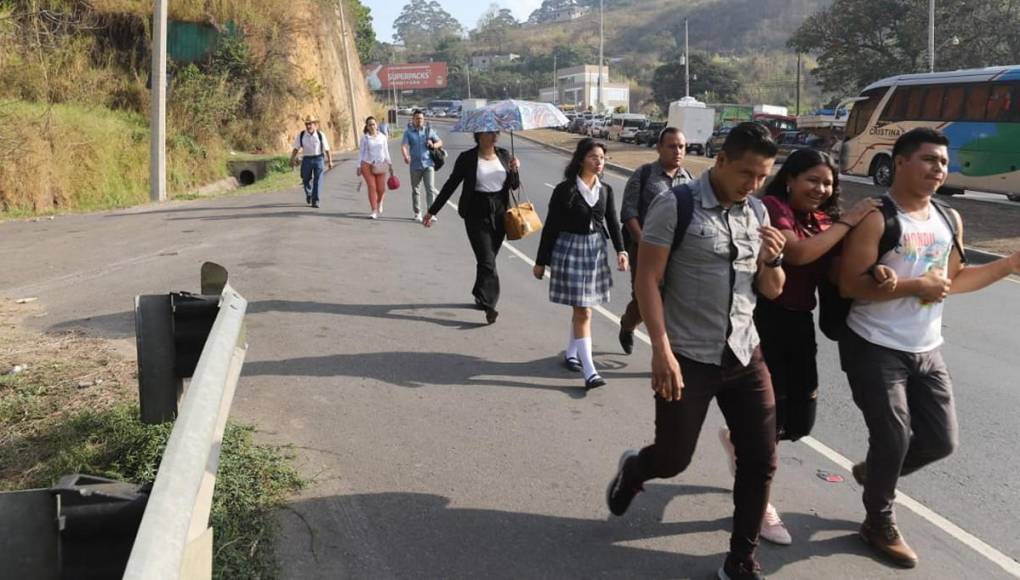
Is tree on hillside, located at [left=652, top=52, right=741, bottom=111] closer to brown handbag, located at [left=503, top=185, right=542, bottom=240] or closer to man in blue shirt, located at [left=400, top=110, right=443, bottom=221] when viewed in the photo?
man in blue shirt, located at [left=400, top=110, right=443, bottom=221]

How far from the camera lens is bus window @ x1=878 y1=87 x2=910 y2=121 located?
22578 millimetres

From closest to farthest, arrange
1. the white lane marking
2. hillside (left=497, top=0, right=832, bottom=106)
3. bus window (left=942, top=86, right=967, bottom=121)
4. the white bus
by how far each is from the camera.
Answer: the white lane marking → the white bus → bus window (left=942, top=86, right=967, bottom=121) → hillside (left=497, top=0, right=832, bottom=106)

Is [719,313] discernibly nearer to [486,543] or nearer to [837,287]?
[837,287]

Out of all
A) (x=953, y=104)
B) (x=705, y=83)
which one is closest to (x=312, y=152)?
(x=953, y=104)

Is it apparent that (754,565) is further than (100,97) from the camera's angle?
No

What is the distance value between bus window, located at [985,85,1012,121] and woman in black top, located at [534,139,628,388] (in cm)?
1780

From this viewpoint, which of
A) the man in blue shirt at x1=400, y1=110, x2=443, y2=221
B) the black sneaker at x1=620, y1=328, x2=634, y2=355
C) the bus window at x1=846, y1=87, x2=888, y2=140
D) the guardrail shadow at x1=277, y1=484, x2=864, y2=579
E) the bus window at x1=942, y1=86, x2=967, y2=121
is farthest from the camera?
the bus window at x1=846, y1=87, x2=888, y2=140

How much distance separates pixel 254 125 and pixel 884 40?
36978 millimetres

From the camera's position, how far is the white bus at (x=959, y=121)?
63.5 ft

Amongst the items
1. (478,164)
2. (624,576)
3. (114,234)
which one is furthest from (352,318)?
(114,234)

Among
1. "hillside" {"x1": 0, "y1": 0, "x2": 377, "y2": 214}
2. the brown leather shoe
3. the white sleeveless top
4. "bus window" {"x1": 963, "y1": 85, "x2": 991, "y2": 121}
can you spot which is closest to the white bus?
"bus window" {"x1": 963, "y1": 85, "x2": 991, "y2": 121}

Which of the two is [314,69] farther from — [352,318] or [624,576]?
[624,576]

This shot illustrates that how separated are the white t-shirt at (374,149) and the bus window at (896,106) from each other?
1597 cm

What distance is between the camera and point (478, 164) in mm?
6934
